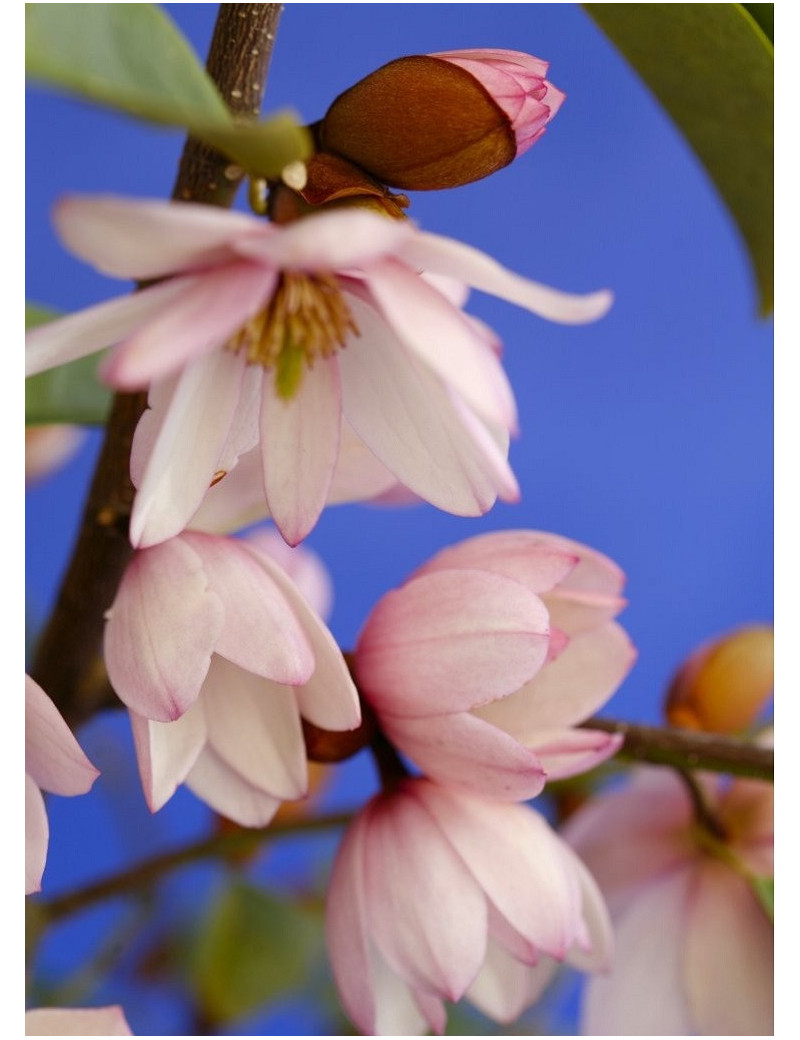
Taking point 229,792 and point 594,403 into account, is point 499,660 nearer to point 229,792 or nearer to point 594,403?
point 229,792

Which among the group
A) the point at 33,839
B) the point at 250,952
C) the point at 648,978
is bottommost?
the point at 250,952

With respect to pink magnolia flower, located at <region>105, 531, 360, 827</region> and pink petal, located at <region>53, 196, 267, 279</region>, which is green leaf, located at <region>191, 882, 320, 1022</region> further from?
pink petal, located at <region>53, 196, 267, 279</region>

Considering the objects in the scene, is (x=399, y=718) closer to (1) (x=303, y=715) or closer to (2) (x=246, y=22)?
(1) (x=303, y=715)

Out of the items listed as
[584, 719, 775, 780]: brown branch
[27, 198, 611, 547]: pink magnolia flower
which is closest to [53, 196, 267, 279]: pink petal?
[27, 198, 611, 547]: pink magnolia flower

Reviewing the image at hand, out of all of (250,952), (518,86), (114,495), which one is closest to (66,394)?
(114,495)

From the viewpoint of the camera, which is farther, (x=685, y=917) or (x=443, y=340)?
(x=685, y=917)

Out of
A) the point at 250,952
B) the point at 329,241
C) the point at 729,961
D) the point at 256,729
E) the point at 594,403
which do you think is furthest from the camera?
the point at 594,403
